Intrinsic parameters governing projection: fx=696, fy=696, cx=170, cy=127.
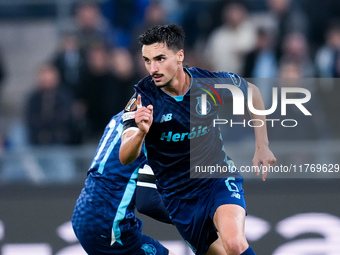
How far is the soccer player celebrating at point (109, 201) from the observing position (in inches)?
224

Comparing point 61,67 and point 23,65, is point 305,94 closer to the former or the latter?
point 61,67

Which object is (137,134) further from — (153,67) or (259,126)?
(259,126)

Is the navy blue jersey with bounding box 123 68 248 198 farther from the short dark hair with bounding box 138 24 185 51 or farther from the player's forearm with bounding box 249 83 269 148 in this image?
the short dark hair with bounding box 138 24 185 51

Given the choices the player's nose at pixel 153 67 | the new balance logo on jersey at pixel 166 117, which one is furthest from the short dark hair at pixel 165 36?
the new balance logo on jersey at pixel 166 117

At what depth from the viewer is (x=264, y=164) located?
17.7 feet

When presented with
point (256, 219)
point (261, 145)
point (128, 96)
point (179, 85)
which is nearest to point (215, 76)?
point (179, 85)

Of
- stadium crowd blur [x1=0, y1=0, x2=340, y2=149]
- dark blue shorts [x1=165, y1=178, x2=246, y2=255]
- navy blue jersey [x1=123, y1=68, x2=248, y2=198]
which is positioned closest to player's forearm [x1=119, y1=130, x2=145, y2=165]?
navy blue jersey [x1=123, y1=68, x2=248, y2=198]

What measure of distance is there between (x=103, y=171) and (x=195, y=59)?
3904 mm

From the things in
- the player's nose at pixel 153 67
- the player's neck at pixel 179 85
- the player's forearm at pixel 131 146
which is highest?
the player's nose at pixel 153 67

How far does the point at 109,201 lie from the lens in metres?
5.73

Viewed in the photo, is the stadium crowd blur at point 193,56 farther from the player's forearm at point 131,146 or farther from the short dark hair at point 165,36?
the player's forearm at point 131,146

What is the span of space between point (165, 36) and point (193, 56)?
4.10 metres

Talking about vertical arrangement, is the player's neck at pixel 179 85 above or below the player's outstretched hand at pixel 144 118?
above

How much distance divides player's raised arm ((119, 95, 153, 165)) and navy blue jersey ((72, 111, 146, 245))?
31.4 inches
